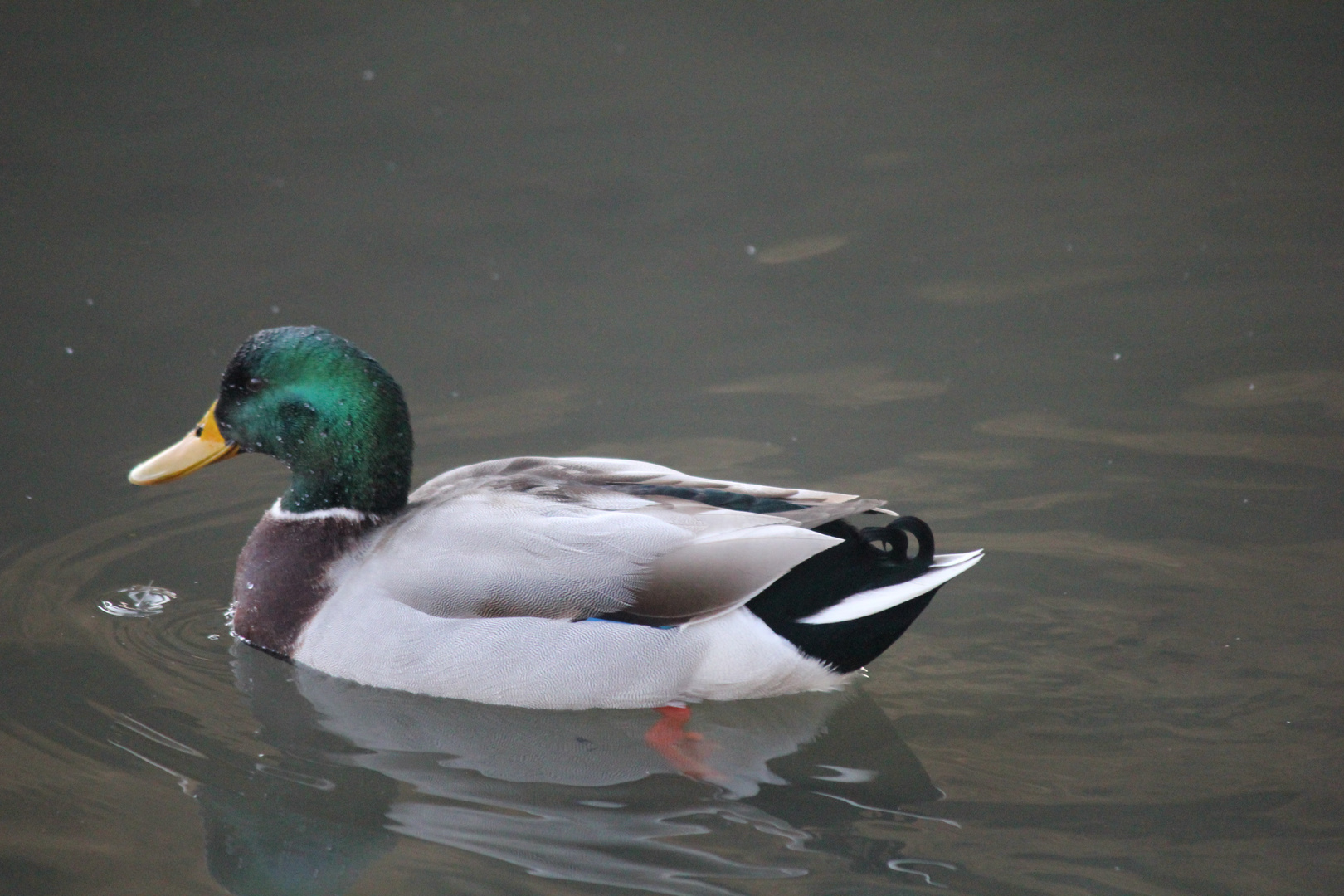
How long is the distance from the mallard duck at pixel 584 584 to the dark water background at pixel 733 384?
164 mm

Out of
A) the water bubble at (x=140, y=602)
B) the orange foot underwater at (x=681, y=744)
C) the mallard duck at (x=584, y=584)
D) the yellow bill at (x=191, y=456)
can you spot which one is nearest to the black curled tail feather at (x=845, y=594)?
the mallard duck at (x=584, y=584)

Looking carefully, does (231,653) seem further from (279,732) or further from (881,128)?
(881,128)

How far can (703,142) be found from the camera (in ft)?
28.8

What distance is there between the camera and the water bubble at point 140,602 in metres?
4.94

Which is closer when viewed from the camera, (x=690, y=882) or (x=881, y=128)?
(x=690, y=882)

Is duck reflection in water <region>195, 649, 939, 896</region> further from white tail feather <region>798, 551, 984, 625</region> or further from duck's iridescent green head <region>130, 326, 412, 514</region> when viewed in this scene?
duck's iridescent green head <region>130, 326, 412, 514</region>

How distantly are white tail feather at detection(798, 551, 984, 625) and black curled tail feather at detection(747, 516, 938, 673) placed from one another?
2 centimetres

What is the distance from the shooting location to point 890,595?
4.20 m

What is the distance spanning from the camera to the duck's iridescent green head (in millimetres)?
4621

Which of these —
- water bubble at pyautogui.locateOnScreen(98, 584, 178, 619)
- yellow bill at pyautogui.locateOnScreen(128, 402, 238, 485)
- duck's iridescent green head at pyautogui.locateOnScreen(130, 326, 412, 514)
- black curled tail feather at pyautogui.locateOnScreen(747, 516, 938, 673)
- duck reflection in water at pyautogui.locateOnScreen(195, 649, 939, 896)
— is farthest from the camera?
water bubble at pyautogui.locateOnScreen(98, 584, 178, 619)

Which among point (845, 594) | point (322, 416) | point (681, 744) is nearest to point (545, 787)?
point (681, 744)

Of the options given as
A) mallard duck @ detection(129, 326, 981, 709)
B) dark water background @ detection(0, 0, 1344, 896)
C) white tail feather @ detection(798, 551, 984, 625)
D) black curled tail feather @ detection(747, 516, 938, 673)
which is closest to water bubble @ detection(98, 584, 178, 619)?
dark water background @ detection(0, 0, 1344, 896)

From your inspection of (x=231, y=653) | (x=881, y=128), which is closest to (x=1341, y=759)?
(x=231, y=653)

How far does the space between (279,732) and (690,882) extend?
1.42 meters
